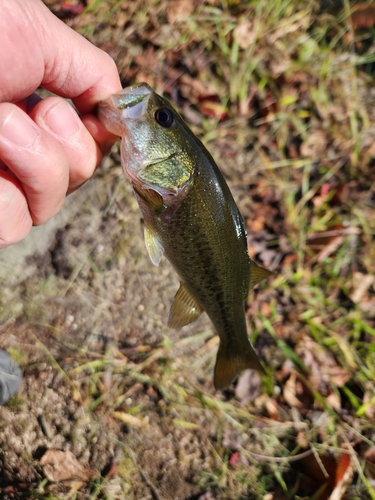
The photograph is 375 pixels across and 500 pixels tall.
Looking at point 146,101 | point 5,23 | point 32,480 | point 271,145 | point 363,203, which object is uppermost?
point 5,23

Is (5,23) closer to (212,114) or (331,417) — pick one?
(212,114)

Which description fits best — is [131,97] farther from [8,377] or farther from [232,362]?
[8,377]

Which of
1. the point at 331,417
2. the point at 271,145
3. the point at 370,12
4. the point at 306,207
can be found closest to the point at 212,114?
the point at 271,145

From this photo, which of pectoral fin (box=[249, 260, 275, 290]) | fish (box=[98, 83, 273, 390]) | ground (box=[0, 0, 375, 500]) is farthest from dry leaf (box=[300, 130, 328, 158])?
fish (box=[98, 83, 273, 390])

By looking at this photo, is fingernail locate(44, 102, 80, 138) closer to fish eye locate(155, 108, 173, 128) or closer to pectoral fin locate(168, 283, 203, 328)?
fish eye locate(155, 108, 173, 128)

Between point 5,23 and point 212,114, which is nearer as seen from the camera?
point 5,23

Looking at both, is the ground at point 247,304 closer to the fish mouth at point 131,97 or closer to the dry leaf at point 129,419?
the dry leaf at point 129,419

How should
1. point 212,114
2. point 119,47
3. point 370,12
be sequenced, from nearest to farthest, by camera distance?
point 119,47 → point 212,114 → point 370,12
